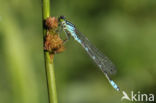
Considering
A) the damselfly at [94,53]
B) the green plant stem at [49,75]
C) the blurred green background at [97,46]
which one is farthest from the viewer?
the blurred green background at [97,46]

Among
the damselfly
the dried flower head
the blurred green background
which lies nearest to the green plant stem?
the dried flower head

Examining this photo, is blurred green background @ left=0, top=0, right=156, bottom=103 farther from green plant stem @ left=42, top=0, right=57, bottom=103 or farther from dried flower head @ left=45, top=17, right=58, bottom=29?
green plant stem @ left=42, top=0, right=57, bottom=103

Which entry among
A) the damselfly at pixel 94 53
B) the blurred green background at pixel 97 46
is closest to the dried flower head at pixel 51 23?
the damselfly at pixel 94 53

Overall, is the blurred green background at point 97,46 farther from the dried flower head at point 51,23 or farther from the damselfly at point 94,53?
the dried flower head at point 51,23

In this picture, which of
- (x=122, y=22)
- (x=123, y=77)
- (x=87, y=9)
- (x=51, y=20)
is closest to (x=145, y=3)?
(x=122, y=22)

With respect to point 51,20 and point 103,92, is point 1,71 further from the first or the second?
point 51,20

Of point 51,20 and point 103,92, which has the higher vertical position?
point 51,20

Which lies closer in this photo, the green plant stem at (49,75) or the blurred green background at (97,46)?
the green plant stem at (49,75)

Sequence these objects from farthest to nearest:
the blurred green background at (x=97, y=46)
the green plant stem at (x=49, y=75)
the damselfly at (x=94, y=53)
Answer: the blurred green background at (x=97, y=46) < the damselfly at (x=94, y=53) < the green plant stem at (x=49, y=75)

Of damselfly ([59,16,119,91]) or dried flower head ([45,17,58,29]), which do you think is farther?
damselfly ([59,16,119,91])
